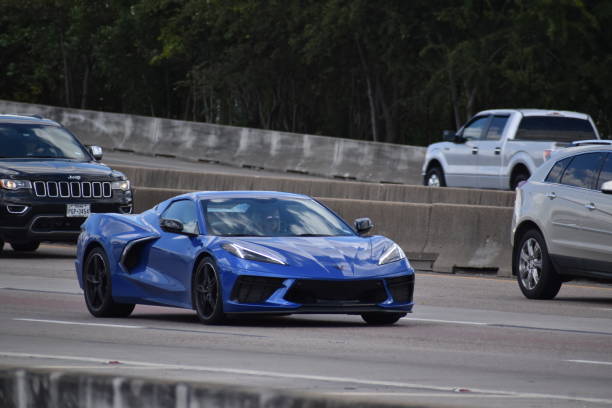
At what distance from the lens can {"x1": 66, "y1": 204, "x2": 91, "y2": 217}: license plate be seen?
66.6 feet

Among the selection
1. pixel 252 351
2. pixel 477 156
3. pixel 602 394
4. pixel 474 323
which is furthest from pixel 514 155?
pixel 602 394

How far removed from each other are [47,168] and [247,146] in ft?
76.0

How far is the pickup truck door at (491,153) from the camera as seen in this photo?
2761 centimetres

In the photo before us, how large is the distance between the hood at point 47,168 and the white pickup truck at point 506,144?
8.80 metres

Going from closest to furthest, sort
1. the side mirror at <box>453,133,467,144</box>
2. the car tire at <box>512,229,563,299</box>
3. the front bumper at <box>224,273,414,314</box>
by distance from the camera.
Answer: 1. the front bumper at <box>224,273,414,314</box>
2. the car tire at <box>512,229,563,299</box>
3. the side mirror at <box>453,133,467,144</box>

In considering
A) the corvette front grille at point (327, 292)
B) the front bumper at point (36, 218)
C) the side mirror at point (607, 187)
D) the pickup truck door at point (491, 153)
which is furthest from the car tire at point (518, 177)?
the corvette front grille at point (327, 292)

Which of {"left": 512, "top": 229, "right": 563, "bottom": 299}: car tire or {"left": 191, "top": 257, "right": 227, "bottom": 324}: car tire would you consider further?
{"left": 512, "top": 229, "right": 563, "bottom": 299}: car tire

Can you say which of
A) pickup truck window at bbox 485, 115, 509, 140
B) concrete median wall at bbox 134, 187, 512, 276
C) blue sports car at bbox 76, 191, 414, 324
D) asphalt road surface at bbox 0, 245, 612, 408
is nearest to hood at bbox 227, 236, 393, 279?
blue sports car at bbox 76, 191, 414, 324

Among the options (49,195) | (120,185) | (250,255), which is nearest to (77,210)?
(49,195)

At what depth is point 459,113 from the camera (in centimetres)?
4894

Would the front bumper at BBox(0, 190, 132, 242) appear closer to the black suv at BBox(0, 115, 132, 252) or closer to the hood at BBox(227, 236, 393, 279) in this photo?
the black suv at BBox(0, 115, 132, 252)

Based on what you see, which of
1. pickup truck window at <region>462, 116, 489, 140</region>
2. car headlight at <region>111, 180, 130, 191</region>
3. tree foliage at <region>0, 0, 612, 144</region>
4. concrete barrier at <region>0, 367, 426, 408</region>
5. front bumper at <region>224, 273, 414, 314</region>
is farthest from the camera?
tree foliage at <region>0, 0, 612, 144</region>

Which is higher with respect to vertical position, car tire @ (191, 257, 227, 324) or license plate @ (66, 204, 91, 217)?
car tire @ (191, 257, 227, 324)

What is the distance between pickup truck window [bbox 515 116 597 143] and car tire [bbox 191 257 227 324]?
15.2 meters
